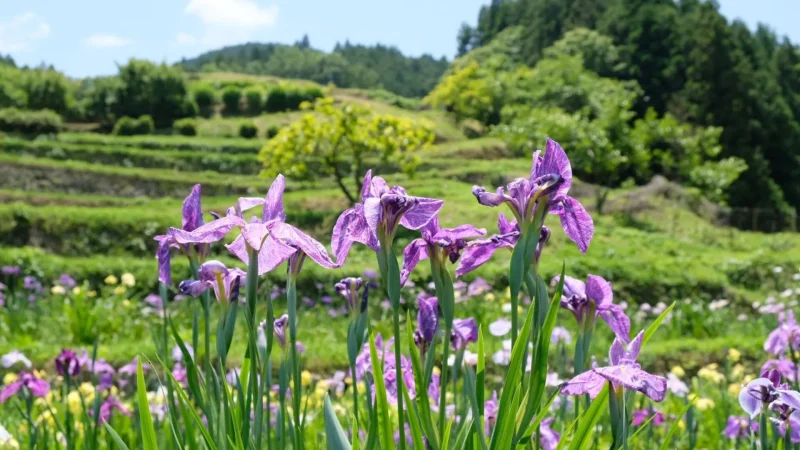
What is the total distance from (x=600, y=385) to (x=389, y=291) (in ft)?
1.17

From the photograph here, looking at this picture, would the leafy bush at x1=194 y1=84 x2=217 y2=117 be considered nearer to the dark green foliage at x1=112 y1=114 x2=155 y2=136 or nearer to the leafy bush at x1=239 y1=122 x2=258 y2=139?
the dark green foliage at x1=112 y1=114 x2=155 y2=136

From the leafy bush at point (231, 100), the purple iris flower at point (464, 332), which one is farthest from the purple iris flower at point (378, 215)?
the leafy bush at point (231, 100)

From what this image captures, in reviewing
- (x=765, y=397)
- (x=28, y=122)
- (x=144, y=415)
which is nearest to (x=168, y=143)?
(x=28, y=122)

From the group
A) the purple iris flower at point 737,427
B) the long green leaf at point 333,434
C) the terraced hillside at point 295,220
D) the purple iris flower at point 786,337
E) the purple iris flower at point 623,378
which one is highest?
the purple iris flower at point 623,378

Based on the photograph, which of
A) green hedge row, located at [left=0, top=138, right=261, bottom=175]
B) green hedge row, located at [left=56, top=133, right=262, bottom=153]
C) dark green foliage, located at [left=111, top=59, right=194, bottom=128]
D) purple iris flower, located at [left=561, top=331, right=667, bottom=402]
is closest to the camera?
purple iris flower, located at [left=561, top=331, right=667, bottom=402]

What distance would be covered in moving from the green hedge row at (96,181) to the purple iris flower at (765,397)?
52.7 ft

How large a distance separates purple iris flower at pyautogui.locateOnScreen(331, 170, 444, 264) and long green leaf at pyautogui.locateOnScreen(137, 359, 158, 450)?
317 millimetres

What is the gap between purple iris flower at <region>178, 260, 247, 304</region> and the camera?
1015 mm

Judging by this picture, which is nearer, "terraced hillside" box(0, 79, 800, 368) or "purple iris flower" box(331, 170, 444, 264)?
"purple iris flower" box(331, 170, 444, 264)

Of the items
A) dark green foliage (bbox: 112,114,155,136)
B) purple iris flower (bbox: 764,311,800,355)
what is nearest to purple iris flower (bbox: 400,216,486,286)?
purple iris flower (bbox: 764,311,800,355)

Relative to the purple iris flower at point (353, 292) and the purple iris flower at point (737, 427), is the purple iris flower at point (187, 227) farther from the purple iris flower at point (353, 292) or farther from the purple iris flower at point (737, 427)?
the purple iris flower at point (737, 427)

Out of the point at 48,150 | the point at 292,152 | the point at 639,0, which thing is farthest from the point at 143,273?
the point at 639,0

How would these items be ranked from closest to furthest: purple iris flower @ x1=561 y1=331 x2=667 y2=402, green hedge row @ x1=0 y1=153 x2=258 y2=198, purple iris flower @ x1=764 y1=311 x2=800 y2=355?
purple iris flower @ x1=561 y1=331 x2=667 y2=402
purple iris flower @ x1=764 y1=311 x2=800 y2=355
green hedge row @ x1=0 y1=153 x2=258 y2=198

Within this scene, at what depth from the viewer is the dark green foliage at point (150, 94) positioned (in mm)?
29625
